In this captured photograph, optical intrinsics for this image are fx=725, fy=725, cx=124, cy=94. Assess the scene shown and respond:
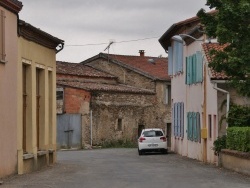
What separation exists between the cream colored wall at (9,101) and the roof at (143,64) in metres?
40.1

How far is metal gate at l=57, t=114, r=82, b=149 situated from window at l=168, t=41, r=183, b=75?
36.8 ft

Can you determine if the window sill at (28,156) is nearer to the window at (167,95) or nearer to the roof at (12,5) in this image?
the roof at (12,5)

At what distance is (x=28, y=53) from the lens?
26.3m

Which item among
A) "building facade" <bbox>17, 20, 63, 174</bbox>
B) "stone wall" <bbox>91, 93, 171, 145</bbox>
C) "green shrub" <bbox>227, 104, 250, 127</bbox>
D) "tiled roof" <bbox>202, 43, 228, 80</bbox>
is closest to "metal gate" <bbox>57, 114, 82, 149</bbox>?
"stone wall" <bbox>91, 93, 171, 145</bbox>

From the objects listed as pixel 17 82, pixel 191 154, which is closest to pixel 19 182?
pixel 17 82

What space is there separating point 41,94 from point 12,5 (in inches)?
289

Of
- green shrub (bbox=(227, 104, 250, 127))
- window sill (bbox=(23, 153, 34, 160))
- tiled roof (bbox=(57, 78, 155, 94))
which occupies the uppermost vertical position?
tiled roof (bbox=(57, 78, 155, 94))

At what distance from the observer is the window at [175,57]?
41.1m

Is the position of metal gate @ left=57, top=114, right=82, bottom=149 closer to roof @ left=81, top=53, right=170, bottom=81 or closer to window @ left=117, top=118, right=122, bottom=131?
window @ left=117, top=118, right=122, bottom=131

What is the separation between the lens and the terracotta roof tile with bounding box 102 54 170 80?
6538 centimetres

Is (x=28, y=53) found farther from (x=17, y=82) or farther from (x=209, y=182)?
(x=209, y=182)

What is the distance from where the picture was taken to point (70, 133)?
54.5 meters

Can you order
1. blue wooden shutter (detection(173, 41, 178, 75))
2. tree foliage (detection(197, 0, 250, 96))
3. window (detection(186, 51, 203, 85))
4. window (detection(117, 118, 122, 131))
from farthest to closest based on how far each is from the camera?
window (detection(117, 118, 122, 131)), blue wooden shutter (detection(173, 41, 178, 75)), window (detection(186, 51, 203, 85)), tree foliage (detection(197, 0, 250, 96))

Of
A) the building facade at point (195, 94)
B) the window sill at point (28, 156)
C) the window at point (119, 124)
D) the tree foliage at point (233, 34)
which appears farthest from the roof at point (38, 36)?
the window at point (119, 124)
